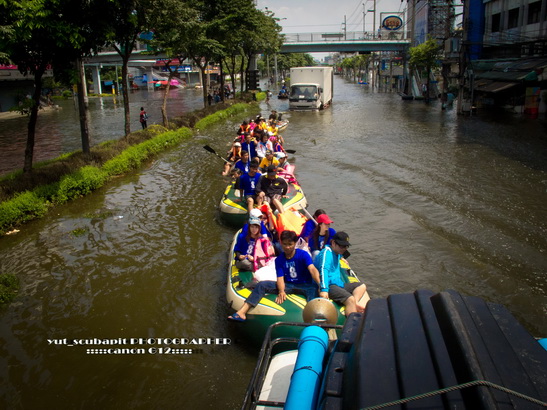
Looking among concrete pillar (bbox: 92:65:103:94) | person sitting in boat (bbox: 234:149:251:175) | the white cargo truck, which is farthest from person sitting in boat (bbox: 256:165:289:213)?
concrete pillar (bbox: 92:65:103:94)

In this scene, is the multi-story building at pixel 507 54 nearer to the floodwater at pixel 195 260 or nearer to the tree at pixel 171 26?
the floodwater at pixel 195 260

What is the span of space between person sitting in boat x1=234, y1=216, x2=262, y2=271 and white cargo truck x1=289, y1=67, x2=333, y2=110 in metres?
32.0

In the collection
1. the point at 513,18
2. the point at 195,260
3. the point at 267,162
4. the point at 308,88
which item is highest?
the point at 513,18

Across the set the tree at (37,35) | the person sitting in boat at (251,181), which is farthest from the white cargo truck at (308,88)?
the person sitting in boat at (251,181)

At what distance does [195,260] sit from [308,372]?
23.3 feet

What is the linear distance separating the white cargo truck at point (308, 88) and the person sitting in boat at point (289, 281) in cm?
3318

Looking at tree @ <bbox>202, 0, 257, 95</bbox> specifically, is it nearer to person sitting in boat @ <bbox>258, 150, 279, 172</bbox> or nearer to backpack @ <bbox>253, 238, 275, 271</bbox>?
person sitting in boat @ <bbox>258, 150, 279, 172</bbox>

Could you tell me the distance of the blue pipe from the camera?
3002mm

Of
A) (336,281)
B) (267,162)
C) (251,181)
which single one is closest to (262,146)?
(267,162)

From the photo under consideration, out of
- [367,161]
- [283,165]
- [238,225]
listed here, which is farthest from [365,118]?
[238,225]

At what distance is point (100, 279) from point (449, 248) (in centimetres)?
756

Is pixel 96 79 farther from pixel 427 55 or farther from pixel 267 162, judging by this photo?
pixel 267 162

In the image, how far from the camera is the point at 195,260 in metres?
10.0

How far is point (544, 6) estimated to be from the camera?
2939 centimetres
